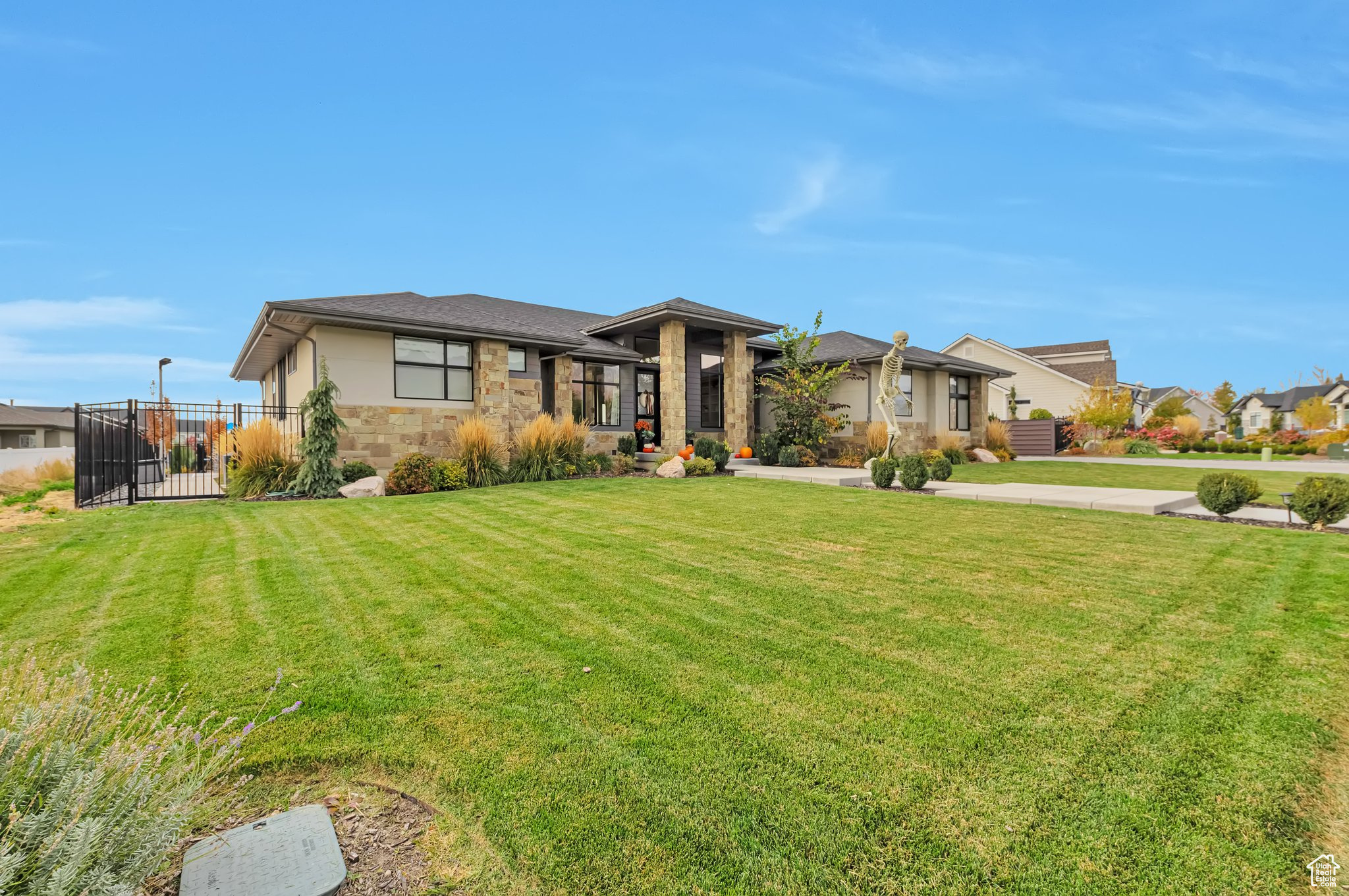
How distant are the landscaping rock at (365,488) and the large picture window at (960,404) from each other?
19.2m

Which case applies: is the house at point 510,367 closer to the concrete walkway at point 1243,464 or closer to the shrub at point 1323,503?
the concrete walkway at point 1243,464

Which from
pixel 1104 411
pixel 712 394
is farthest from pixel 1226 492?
pixel 1104 411

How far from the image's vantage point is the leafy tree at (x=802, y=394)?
1681 centimetres

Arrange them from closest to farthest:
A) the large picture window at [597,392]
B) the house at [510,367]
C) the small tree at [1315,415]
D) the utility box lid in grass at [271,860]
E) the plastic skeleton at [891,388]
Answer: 1. the utility box lid in grass at [271,860]
2. the house at [510,367]
3. the plastic skeleton at [891,388]
4. the large picture window at [597,392]
5. the small tree at [1315,415]

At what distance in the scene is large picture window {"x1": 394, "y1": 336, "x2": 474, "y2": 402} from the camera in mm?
13047

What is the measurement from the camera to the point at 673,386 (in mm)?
15570

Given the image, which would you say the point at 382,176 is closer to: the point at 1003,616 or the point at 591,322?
the point at 591,322

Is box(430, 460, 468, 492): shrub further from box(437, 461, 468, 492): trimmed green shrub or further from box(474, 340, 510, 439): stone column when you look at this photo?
box(474, 340, 510, 439): stone column

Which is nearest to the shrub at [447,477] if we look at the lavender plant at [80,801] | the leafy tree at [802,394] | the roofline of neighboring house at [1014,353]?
the leafy tree at [802,394]

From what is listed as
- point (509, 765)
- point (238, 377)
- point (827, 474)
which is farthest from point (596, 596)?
point (238, 377)

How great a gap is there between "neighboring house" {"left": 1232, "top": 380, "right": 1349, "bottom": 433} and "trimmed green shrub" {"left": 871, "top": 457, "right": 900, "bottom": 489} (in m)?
52.1

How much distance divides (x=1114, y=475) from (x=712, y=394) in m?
12.1

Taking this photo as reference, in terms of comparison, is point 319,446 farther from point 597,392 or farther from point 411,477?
point 597,392

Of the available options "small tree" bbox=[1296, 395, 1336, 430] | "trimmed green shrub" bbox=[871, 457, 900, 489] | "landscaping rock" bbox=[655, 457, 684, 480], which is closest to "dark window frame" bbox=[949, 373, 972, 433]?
"trimmed green shrub" bbox=[871, 457, 900, 489]
